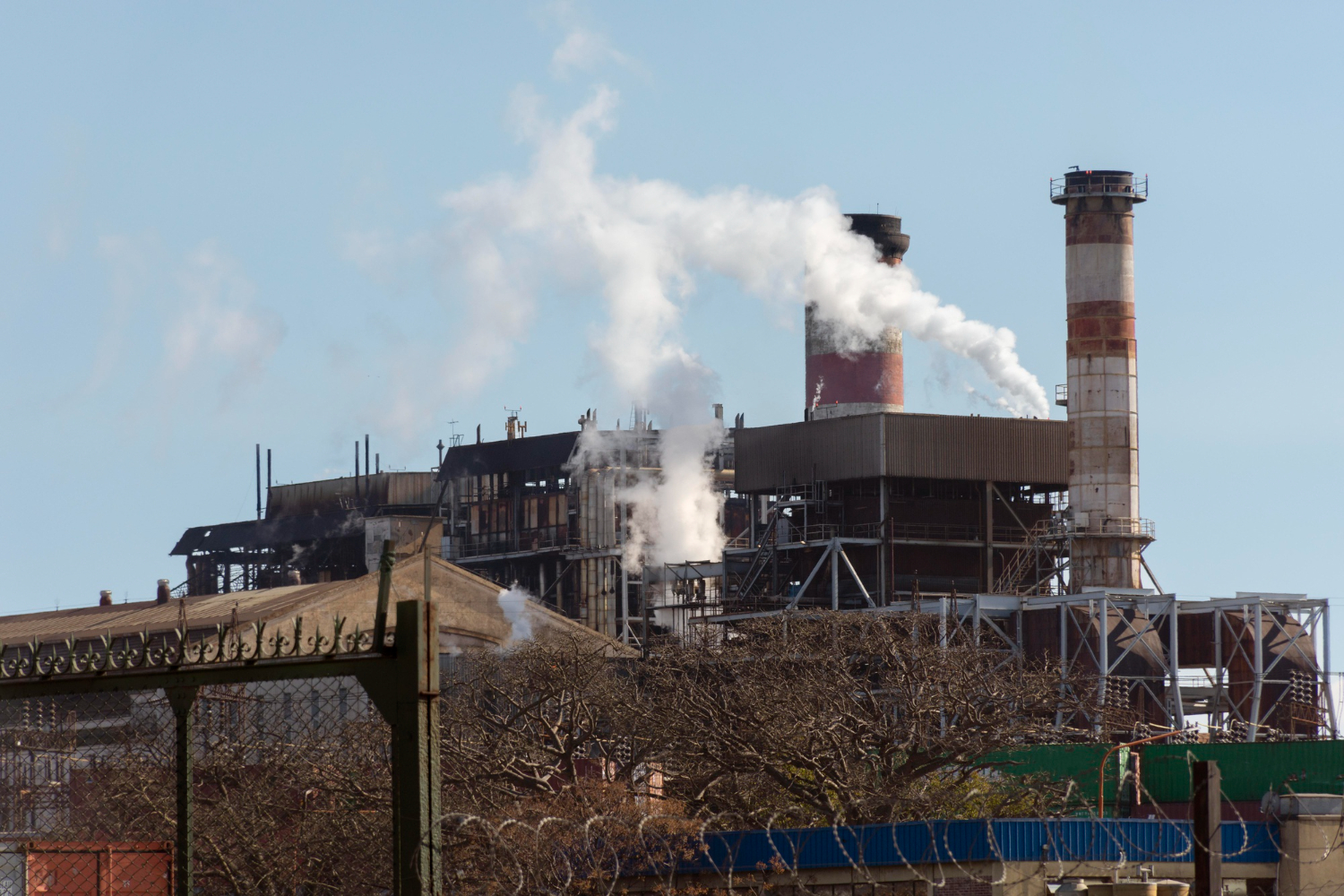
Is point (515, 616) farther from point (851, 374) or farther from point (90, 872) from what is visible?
point (90, 872)

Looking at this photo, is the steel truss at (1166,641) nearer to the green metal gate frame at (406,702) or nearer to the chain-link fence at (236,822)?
the chain-link fence at (236,822)

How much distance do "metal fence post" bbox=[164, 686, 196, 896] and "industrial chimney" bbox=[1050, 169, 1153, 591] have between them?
2426 inches

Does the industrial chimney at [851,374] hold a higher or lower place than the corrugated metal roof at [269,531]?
higher

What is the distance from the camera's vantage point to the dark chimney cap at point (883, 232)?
83562 mm

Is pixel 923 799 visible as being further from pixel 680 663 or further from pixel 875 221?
pixel 875 221

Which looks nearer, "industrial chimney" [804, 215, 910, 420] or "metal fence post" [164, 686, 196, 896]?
"metal fence post" [164, 686, 196, 896]

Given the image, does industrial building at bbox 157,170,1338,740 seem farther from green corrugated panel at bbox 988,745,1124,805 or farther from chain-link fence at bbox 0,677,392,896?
chain-link fence at bbox 0,677,392,896

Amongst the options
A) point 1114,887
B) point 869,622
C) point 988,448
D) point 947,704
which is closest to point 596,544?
point 988,448

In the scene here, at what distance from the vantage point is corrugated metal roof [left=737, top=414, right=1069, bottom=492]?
69562mm

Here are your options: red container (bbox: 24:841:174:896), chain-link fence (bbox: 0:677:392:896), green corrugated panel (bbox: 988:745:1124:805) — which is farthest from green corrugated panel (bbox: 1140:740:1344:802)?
red container (bbox: 24:841:174:896)

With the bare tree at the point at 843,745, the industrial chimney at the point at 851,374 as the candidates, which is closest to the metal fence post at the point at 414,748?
the bare tree at the point at 843,745

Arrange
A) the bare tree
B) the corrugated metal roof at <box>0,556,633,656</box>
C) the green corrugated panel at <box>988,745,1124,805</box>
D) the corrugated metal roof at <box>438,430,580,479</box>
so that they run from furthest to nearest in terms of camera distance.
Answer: the corrugated metal roof at <box>438,430,580,479</box> → the corrugated metal roof at <box>0,556,633,656</box> → the green corrugated panel at <box>988,745,1124,805</box> → the bare tree

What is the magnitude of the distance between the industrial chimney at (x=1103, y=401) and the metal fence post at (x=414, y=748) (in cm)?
6168

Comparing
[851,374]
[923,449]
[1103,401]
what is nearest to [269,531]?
[851,374]
